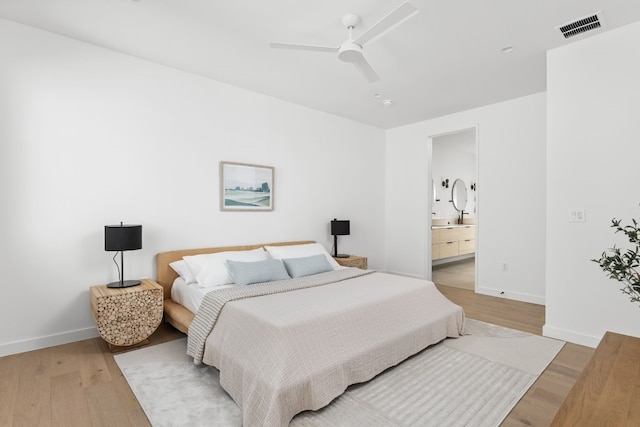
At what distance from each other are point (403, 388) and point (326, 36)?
285 cm

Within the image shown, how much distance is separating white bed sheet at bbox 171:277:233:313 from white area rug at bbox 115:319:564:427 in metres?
0.38

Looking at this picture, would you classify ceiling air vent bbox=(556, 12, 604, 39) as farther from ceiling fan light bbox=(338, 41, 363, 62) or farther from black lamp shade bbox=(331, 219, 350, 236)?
black lamp shade bbox=(331, 219, 350, 236)

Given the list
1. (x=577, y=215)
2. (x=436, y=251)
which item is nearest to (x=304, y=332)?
(x=577, y=215)

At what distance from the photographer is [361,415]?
1.97 meters

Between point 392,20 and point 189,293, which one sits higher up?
point 392,20

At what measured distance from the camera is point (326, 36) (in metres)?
2.88

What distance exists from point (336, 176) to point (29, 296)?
3.88m

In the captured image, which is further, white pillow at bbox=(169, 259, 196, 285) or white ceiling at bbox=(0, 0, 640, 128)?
white pillow at bbox=(169, 259, 196, 285)

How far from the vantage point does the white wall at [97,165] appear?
9.16 feet

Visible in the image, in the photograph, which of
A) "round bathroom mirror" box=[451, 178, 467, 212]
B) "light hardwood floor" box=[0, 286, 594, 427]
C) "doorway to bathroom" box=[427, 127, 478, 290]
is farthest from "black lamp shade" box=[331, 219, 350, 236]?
"round bathroom mirror" box=[451, 178, 467, 212]

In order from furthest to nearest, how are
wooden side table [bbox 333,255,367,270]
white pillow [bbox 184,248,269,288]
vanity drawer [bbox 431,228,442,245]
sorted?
vanity drawer [bbox 431,228,442,245]
wooden side table [bbox 333,255,367,270]
white pillow [bbox 184,248,269,288]

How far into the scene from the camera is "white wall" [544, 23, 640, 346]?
2.77 m

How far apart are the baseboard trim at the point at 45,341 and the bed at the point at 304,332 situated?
0.69 metres

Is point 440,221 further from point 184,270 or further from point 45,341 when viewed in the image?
point 45,341
